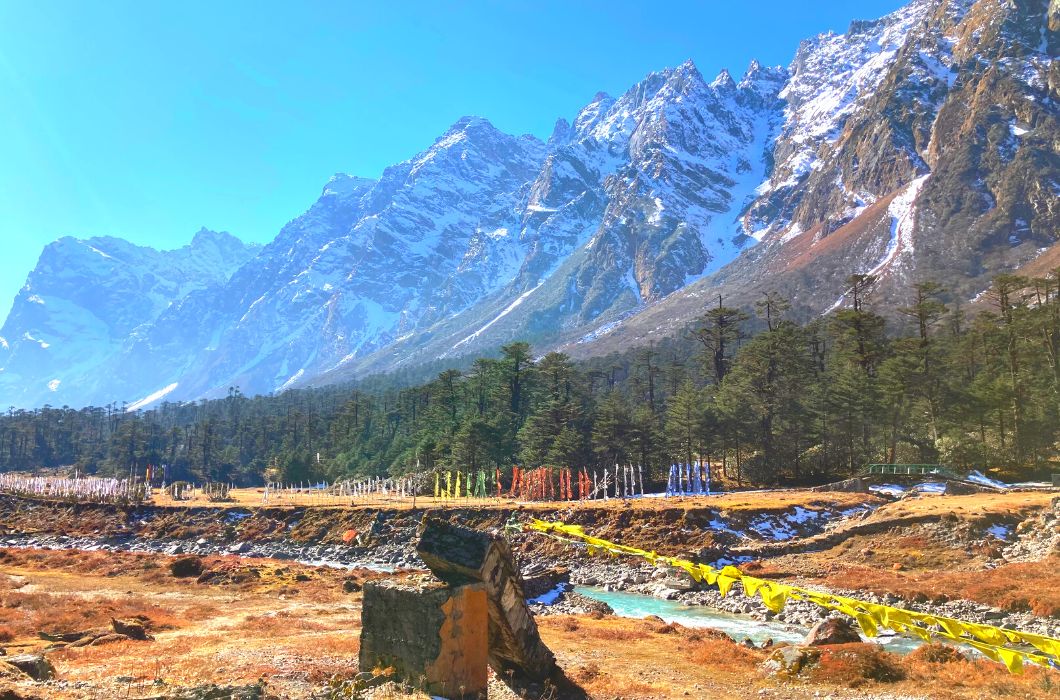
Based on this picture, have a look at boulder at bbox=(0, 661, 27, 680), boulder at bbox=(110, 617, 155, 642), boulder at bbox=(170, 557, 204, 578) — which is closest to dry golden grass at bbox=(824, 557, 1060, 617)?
boulder at bbox=(110, 617, 155, 642)

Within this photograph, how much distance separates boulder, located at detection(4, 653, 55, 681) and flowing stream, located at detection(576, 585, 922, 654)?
20.6 m

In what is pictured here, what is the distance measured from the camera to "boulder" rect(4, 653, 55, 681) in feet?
42.8

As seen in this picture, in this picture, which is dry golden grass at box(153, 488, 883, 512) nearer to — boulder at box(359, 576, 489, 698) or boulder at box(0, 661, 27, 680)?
boulder at box(359, 576, 489, 698)

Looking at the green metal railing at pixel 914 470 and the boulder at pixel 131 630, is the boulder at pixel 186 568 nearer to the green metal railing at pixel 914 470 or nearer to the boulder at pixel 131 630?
the boulder at pixel 131 630

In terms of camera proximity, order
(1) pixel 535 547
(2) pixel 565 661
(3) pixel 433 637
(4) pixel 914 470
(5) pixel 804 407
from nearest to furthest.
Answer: (3) pixel 433 637, (2) pixel 565 661, (1) pixel 535 547, (4) pixel 914 470, (5) pixel 804 407

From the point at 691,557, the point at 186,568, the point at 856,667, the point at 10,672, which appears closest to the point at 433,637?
the point at 10,672

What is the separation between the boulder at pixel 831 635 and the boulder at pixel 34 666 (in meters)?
18.9

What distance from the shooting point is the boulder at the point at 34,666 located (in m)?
13.0

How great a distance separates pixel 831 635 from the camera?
1834 centimetres

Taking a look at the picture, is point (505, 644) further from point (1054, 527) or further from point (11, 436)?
point (11, 436)

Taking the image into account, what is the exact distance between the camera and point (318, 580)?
39.0 meters

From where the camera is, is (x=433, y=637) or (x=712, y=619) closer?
(x=433, y=637)

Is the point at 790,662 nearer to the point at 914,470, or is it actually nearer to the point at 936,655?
the point at 936,655

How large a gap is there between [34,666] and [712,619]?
2376cm
